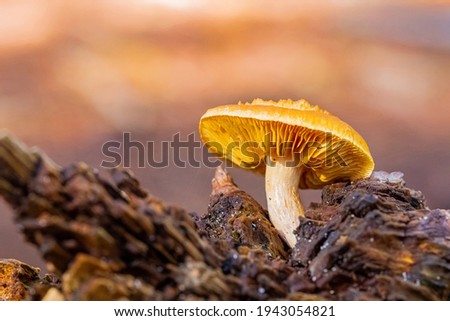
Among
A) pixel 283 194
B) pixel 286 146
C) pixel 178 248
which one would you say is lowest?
pixel 178 248

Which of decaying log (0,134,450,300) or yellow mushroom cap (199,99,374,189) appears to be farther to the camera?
yellow mushroom cap (199,99,374,189)

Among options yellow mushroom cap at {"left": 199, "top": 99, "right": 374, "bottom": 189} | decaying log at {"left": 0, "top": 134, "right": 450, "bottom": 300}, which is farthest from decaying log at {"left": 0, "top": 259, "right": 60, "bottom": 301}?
yellow mushroom cap at {"left": 199, "top": 99, "right": 374, "bottom": 189}

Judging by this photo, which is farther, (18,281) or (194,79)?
(194,79)

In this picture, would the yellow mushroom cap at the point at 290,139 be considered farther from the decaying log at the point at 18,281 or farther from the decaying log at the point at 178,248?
the decaying log at the point at 18,281

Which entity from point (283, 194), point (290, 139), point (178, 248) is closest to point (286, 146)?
point (290, 139)

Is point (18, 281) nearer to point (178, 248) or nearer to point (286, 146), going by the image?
point (178, 248)

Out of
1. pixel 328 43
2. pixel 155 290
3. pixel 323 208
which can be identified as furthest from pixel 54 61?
pixel 155 290

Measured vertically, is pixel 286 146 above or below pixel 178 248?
above

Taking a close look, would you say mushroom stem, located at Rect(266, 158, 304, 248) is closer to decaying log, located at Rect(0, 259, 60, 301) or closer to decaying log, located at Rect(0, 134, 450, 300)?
decaying log, located at Rect(0, 134, 450, 300)
